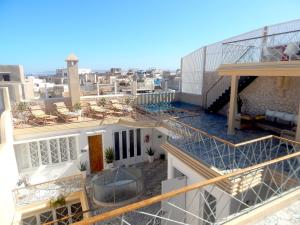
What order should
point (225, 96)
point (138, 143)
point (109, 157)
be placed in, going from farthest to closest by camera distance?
point (138, 143) → point (109, 157) → point (225, 96)

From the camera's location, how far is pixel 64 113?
1402 centimetres

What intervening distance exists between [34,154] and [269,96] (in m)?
14.1

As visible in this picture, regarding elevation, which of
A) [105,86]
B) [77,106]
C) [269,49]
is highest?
[269,49]

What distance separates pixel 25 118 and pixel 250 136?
13.3 m

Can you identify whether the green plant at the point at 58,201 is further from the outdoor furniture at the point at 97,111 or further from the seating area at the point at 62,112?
the outdoor furniture at the point at 97,111

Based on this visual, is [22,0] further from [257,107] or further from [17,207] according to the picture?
[257,107]

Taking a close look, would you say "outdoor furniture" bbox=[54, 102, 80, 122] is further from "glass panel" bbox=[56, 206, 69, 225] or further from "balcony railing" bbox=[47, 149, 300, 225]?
"balcony railing" bbox=[47, 149, 300, 225]

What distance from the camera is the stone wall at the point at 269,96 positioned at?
10.5 m

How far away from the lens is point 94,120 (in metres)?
13.8

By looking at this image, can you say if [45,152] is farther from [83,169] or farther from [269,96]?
[269,96]

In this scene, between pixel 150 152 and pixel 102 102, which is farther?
pixel 102 102

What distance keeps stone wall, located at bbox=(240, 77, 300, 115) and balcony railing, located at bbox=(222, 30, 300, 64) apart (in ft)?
5.64

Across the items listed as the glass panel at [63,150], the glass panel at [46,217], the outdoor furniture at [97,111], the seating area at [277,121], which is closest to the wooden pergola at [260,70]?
the seating area at [277,121]

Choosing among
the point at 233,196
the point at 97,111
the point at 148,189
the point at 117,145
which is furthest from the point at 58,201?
the point at 233,196
